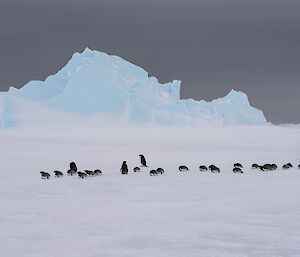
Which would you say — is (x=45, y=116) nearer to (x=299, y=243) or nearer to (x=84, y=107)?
(x=84, y=107)

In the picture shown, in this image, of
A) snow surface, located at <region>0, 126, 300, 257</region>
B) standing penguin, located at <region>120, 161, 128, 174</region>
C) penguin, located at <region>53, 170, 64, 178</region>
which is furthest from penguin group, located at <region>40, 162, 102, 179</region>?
standing penguin, located at <region>120, 161, 128, 174</region>

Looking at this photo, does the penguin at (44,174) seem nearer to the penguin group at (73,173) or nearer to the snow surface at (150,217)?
the penguin group at (73,173)

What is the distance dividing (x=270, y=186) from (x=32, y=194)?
653 cm

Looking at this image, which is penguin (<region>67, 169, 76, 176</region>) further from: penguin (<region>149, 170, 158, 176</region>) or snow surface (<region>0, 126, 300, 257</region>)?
penguin (<region>149, 170, 158, 176</region>)

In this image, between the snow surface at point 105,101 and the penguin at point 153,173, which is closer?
the penguin at point 153,173

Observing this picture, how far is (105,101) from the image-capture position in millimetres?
101375

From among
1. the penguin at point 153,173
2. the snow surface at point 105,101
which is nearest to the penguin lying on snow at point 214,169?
the penguin at point 153,173

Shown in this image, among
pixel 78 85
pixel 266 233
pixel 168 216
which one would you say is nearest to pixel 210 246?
pixel 266 233

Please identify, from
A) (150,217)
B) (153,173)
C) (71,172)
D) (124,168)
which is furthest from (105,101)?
(150,217)

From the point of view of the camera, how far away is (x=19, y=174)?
1805 centimetres

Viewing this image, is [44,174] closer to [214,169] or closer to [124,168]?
[124,168]

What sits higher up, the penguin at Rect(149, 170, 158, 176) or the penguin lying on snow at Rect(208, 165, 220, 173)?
the penguin lying on snow at Rect(208, 165, 220, 173)

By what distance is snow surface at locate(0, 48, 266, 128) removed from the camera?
96.2m

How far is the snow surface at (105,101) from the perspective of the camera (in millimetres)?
96188
